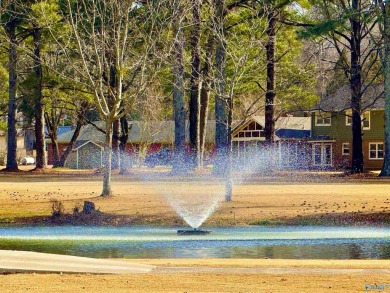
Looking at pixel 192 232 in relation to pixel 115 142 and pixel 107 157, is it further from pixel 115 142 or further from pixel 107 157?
pixel 115 142

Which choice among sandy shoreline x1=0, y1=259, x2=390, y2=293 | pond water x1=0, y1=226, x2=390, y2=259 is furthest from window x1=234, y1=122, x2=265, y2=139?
sandy shoreline x1=0, y1=259, x2=390, y2=293

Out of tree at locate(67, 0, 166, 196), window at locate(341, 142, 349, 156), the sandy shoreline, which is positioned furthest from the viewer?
window at locate(341, 142, 349, 156)

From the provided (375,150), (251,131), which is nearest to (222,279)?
(375,150)

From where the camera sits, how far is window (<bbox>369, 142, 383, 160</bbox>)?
7969 cm

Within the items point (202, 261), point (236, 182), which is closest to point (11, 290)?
point (202, 261)

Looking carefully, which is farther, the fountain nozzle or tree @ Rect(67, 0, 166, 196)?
tree @ Rect(67, 0, 166, 196)

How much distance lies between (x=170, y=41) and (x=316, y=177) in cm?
1963

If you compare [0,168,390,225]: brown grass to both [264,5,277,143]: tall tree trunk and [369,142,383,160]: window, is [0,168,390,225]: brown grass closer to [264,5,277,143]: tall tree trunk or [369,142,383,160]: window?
[264,5,277,143]: tall tree trunk

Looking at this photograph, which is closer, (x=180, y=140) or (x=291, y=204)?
(x=291, y=204)

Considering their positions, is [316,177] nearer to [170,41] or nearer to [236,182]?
[236,182]

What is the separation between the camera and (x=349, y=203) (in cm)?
3762

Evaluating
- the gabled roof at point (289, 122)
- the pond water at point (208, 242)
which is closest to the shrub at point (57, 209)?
the pond water at point (208, 242)

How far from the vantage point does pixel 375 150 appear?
7994 centimetres

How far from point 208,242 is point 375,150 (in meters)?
56.0
